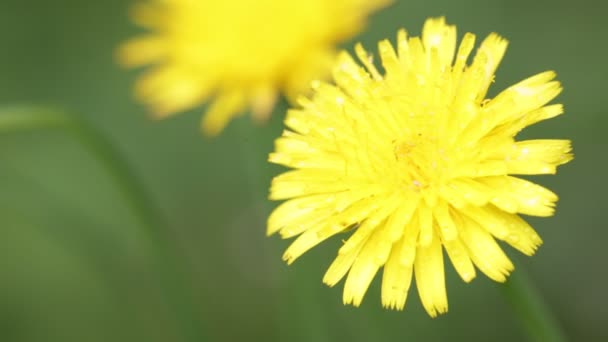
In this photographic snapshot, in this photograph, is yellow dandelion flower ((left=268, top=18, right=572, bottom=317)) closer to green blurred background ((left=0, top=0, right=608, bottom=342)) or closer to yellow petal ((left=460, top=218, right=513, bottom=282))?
yellow petal ((left=460, top=218, right=513, bottom=282))

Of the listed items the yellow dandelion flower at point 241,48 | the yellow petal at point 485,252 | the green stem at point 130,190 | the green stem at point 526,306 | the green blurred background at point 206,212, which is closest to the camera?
Result: the yellow petal at point 485,252

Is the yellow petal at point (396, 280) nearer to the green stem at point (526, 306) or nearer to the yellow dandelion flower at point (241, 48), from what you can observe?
the green stem at point (526, 306)

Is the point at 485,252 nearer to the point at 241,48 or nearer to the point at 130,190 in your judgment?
the point at 130,190

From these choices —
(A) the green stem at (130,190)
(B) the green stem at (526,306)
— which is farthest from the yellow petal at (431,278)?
(A) the green stem at (130,190)

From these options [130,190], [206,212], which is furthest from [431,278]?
[206,212]

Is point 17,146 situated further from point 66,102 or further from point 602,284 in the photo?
point 602,284

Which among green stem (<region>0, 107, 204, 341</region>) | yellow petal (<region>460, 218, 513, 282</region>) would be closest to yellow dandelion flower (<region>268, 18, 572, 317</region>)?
yellow petal (<region>460, 218, 513, 282</region>)
